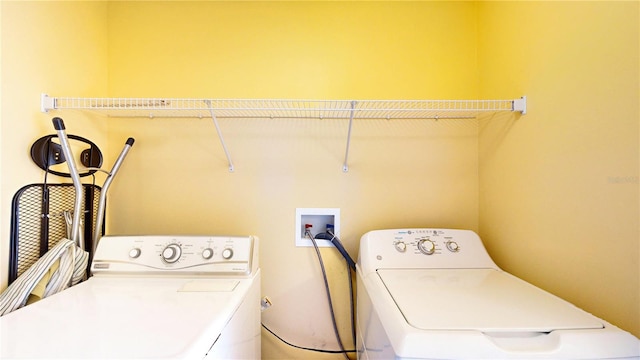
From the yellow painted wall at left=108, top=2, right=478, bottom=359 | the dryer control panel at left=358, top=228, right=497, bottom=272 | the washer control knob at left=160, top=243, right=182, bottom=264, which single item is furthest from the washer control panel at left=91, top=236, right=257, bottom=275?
the dryer control panel at left=358, top=228, right=497, bottom=272

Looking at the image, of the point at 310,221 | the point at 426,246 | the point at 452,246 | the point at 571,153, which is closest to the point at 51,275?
the point at 310,221

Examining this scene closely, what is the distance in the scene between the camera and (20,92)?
36.7 inches

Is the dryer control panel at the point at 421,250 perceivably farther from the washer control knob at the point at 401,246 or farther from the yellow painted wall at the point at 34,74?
the yellow painted wall at the point at 34,74

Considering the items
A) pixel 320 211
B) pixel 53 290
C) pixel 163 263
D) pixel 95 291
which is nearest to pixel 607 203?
pixel 320 211

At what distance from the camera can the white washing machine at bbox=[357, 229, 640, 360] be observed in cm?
58

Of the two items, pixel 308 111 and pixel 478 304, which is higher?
pixel 308 111

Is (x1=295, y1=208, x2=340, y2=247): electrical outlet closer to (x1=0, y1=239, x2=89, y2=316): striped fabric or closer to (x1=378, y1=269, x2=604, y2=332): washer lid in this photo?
(x1=378, y1=269, x2=604, y2=332): washer lid

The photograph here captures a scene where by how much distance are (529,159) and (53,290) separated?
76.6 inches

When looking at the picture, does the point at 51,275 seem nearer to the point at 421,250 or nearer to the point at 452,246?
the point at 421,250

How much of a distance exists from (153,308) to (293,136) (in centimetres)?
95

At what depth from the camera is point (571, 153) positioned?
849 millimetres

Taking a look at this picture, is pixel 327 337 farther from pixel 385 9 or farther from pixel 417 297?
pixel 385 9

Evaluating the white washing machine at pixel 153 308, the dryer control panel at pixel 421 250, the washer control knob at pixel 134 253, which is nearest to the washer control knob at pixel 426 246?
the dryer control panel at pixel 421 250

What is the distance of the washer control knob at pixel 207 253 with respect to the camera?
1.07 metres
